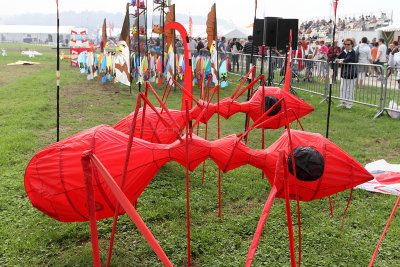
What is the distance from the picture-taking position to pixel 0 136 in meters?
6.75

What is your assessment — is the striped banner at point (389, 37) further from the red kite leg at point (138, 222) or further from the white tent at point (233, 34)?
the red kite leg at point (138, 222)

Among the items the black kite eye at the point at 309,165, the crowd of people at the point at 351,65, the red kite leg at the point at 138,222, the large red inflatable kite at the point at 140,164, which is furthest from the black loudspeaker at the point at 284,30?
the red kite leg at the point at 138,222

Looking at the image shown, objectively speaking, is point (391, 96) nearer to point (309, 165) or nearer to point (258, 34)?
point (258, 34)

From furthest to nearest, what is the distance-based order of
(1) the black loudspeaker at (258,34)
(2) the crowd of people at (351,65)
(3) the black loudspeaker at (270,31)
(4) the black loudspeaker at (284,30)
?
(2) the crowd of people at (351,65)
(4) the black loudspeaker at (284,30)
(1) the black loudspeaker at (258,34)
(3) the black loudspeaker at (270,31)

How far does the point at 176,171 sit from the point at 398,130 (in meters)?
5.29

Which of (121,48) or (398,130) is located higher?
(121,48)

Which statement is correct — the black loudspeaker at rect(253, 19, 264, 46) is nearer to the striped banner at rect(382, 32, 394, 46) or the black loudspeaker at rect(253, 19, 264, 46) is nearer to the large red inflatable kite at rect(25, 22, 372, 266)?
the large red inflatable kite at rect(25, 22, 372, 266)

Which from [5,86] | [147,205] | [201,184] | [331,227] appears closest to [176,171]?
[201,184]

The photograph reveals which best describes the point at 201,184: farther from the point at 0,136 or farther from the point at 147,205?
the point at 0,136

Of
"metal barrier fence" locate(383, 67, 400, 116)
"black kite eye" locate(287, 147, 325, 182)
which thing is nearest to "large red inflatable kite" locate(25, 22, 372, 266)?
"black kite eye" locate(287, 147, 325, 182)

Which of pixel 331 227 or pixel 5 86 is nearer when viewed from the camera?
pixel 331 227

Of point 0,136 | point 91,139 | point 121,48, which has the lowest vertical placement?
point 0,136

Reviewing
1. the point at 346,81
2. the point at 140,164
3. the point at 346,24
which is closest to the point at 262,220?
the point at 140,164

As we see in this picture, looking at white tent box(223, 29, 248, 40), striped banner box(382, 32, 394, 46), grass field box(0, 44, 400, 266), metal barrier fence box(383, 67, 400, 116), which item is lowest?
grass field box(0, 44, 400, 266)
